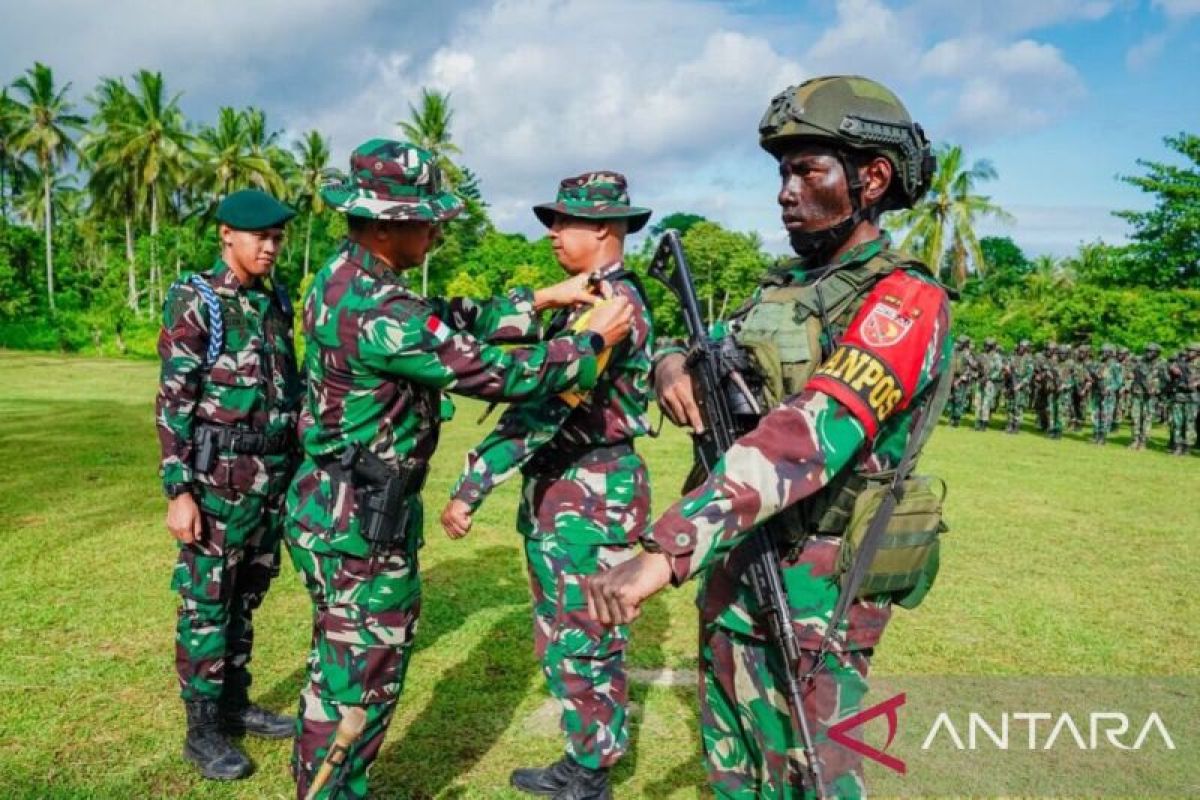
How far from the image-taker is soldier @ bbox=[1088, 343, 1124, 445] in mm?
17859

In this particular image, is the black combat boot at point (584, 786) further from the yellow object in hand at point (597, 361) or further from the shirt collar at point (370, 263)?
the shirt collar at point (370, 263)

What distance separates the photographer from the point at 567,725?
11.1 ft

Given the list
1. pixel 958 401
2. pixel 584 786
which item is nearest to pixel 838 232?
pixel 584 786

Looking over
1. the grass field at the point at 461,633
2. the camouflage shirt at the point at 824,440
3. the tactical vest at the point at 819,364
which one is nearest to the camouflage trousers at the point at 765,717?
the camouflage shirt at the point at 824,440

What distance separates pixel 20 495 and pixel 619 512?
25.3 ft

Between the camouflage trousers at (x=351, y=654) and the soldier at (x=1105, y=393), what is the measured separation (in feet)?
61.2

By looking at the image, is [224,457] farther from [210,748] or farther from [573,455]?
[573,455]

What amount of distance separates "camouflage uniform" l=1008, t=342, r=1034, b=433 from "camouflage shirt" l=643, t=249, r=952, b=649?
1952 centimetres

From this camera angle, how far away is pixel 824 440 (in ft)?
5.57

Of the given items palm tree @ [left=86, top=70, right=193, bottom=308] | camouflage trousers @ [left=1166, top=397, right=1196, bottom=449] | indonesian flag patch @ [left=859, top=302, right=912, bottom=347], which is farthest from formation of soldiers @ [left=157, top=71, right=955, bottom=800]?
palm tree @ [left=86, top=70, right=193, bottom=308]

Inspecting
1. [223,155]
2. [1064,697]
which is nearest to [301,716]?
[1064,697]

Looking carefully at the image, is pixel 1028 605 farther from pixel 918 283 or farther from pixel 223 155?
pixel 223 155

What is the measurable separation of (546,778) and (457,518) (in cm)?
116

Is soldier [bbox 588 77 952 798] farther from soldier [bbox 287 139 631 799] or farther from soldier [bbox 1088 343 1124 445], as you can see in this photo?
soldier [bbox 1088 343 1124 445]
